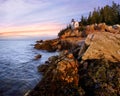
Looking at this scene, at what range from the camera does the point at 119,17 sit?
Answer: 239ft

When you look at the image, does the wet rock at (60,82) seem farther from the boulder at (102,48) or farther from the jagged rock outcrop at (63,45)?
the jagged rock outcrop at (63,45)

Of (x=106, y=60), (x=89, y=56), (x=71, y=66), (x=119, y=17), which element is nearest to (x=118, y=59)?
(x=106, y=60)

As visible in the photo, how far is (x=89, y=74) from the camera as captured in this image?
11109 millimetres

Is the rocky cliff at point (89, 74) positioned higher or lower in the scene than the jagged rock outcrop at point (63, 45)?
higher

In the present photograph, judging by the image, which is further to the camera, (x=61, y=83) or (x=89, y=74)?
(x=89, y=74)

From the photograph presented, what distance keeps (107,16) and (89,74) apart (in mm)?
69306

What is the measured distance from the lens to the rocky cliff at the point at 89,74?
9.86m

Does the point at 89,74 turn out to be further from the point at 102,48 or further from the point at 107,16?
the point at 107,16

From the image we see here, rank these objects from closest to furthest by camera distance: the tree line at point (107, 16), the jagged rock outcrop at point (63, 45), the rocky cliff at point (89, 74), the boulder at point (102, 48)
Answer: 1. the rocky cliff at point (89, 74)
2. the boulder at point (102, 48)
3. the jagged rock outcrop at point (63, 45)
4. the tree line at point (107, 16)

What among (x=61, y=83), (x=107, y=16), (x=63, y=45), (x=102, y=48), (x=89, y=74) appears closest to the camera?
(x=61, y=83)

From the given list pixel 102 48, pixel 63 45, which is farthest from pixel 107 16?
pixel 102 48

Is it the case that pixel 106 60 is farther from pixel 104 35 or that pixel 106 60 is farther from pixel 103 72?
pixel 104 35

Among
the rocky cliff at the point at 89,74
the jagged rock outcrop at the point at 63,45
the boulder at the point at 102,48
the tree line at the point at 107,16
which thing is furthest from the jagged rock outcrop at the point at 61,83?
the tree line at the point at 107,16

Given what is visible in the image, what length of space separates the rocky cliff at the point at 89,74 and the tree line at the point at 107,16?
62.4 metres
